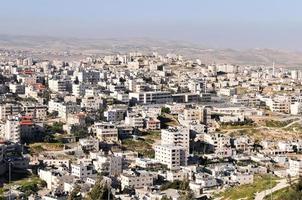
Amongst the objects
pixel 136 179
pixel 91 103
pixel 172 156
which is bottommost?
pixel 136 179

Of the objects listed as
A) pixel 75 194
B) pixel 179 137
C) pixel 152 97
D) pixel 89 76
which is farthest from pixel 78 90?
pixel 75 194

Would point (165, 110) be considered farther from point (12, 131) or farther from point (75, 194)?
point (75, 194)

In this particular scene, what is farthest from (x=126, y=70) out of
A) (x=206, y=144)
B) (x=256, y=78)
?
(x=206, y=144)

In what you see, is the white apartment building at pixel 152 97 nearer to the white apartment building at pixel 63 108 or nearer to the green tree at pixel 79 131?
the white apartment building at pixel 63 108

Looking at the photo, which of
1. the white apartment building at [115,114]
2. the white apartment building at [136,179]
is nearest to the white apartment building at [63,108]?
the white apartment building at [115,114]

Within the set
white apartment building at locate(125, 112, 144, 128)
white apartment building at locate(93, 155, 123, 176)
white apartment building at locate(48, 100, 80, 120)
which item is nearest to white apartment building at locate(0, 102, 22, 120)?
white apartment building at locate(48, 100, 80, 120)

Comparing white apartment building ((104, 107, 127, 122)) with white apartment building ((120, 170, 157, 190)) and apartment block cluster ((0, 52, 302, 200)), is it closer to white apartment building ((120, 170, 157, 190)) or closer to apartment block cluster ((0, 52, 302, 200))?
apartment block cluster ((0, 52, 302, 200))
